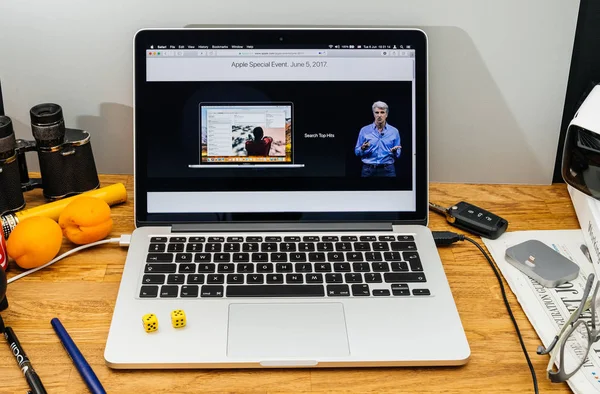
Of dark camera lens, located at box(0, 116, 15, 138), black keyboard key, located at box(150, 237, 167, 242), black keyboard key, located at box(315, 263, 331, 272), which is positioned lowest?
black keyboard key, located at box(315, 263, 331, 272)

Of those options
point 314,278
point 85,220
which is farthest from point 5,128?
point 314,278

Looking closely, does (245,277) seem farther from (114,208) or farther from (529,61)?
(529,61)

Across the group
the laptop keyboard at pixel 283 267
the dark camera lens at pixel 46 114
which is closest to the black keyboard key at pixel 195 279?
the laptop keyboard at pixel 283 267

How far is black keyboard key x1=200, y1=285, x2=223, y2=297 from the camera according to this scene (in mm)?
850

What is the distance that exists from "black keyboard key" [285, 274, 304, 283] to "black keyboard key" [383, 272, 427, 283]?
0.35ft

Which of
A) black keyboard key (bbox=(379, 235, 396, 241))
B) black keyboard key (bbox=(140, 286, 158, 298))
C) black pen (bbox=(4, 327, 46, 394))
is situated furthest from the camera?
black keyboard key (bbox=(379, 235, 396, 241))

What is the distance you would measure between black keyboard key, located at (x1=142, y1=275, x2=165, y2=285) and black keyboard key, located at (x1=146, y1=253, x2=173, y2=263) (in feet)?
0.10

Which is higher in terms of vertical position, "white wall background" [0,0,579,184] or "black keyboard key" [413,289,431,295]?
"white wall background" [0,0,579,184]

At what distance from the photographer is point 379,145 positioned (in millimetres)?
979

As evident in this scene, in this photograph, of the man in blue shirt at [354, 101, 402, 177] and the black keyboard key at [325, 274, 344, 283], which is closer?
the black keyboard key at [325, 274, 344, 283]

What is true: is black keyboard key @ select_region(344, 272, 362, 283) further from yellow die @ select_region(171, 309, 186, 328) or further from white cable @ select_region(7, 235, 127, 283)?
white cable @ select_region(7, 235, 127, 283)

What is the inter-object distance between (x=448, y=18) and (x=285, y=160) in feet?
1.10

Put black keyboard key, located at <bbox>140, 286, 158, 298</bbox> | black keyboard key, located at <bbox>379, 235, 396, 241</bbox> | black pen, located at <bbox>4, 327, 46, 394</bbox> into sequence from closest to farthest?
black pen, located at <bbox>4, 327, 46, 394</bbox> → black keyboard key, located at <bbox>140, 286, 158, 298</bbox> → black keyboard key, located at <bbox>379, 235, 396, 241</bbox>

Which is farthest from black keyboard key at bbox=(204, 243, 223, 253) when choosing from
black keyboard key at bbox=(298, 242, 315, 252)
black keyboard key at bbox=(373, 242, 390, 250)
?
black keyboard key at bbox=(373, 242, 390, 250)
